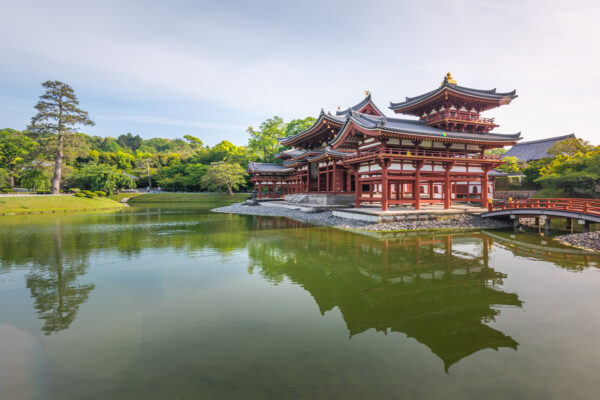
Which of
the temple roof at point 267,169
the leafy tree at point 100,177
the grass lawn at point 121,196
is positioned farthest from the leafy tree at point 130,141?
the temple roof at point 267,169

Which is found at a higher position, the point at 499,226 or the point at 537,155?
the point at 537,155

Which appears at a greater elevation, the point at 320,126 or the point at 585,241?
the point at 320,126

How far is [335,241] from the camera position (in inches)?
530

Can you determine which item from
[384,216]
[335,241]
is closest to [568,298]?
[335,241]

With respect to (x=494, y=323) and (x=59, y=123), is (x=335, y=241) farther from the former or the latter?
(x=59, y=123)

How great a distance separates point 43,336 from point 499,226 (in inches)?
914

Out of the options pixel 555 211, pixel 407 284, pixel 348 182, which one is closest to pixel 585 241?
pixel 555 211

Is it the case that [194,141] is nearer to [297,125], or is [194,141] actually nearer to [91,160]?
[91,160]

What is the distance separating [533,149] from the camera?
129ft

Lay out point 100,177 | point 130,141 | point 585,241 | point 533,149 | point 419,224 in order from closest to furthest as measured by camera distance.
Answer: point 585,241, point 419,224, point 533,149, point 100,177, point 130,141

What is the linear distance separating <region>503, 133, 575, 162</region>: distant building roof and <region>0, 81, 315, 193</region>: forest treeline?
33899 millimetres

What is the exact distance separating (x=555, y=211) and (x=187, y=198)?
51554 millimetres

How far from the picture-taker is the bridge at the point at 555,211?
1381cm

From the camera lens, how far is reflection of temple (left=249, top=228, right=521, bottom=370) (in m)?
4.97
